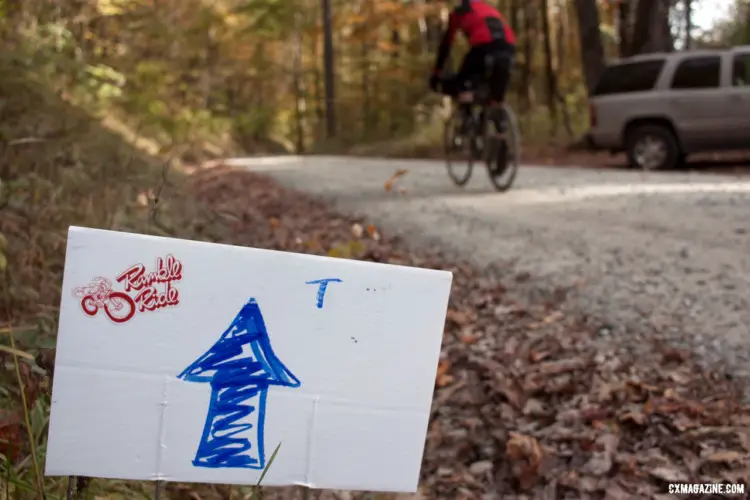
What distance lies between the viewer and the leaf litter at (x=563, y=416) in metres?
2.31

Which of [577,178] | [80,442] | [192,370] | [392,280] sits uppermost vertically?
[577,178]

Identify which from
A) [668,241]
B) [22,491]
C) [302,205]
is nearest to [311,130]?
[302,205]

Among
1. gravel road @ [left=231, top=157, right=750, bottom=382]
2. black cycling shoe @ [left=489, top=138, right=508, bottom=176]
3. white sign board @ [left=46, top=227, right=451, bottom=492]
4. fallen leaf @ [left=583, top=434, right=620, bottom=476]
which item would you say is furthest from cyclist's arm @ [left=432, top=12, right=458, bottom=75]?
white sign board @ [left=46, top=227, right=451, bottom=492]

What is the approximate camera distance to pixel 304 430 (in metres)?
1.38

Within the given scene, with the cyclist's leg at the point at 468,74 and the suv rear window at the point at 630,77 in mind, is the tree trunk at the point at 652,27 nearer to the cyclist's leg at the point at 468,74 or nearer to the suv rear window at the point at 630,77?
the suv rear window at the point at 630,77

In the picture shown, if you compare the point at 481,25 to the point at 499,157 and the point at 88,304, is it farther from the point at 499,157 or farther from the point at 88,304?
the point at 88,304

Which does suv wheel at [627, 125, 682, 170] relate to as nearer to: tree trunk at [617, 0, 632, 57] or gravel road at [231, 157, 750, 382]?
gravel road at [231, 157, 750, 382]

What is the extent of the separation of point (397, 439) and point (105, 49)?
1127 centimetres

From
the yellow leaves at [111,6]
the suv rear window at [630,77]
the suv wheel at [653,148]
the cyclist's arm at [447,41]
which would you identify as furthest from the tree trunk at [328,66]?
the cyclist's arm at [447,41]

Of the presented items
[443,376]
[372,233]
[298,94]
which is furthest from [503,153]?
[298,94]

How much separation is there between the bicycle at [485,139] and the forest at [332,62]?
15.1ft

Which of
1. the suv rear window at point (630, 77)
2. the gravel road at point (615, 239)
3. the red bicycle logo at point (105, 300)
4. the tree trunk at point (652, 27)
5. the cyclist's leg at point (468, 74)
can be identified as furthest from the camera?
the tree trunk at point (652, 27)

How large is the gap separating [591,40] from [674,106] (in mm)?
5104

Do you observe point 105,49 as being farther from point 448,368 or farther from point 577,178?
point 448,368
